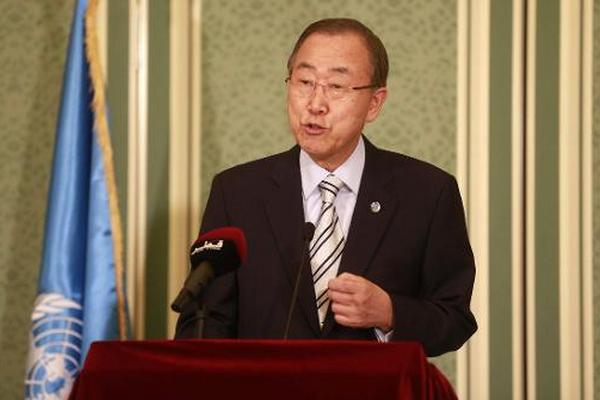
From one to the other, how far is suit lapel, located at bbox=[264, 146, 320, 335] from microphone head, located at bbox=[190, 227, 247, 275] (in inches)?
17.7

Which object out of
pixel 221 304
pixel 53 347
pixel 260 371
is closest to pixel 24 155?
pixel 53 347

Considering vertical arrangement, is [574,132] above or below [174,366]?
above

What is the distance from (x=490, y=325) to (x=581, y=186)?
62 cm

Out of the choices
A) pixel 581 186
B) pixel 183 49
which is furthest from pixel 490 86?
pixel 183 49

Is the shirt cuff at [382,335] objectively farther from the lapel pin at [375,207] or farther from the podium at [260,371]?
the podium at [260,371]

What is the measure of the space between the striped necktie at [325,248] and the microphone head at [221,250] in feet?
1.61

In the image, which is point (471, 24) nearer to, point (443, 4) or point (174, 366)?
point (443, 4)

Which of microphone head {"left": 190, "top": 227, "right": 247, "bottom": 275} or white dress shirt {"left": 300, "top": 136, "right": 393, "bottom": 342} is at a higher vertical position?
white dress shirt {"left": 300, "top": 136, "right": 393, "bottom": 342}

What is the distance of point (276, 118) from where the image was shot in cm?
383

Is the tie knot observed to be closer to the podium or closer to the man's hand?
the man's hand

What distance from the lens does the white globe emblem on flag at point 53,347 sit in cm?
310

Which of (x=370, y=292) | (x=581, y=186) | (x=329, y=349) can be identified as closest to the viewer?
(x=329, y=349)

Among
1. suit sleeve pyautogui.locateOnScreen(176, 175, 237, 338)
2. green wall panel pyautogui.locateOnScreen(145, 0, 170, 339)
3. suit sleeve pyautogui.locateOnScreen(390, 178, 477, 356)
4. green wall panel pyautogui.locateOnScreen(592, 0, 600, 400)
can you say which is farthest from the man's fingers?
green wall panel pyautogui.locateOnScreen(592, 0, 600, 400)

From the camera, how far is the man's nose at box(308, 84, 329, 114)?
255cm
